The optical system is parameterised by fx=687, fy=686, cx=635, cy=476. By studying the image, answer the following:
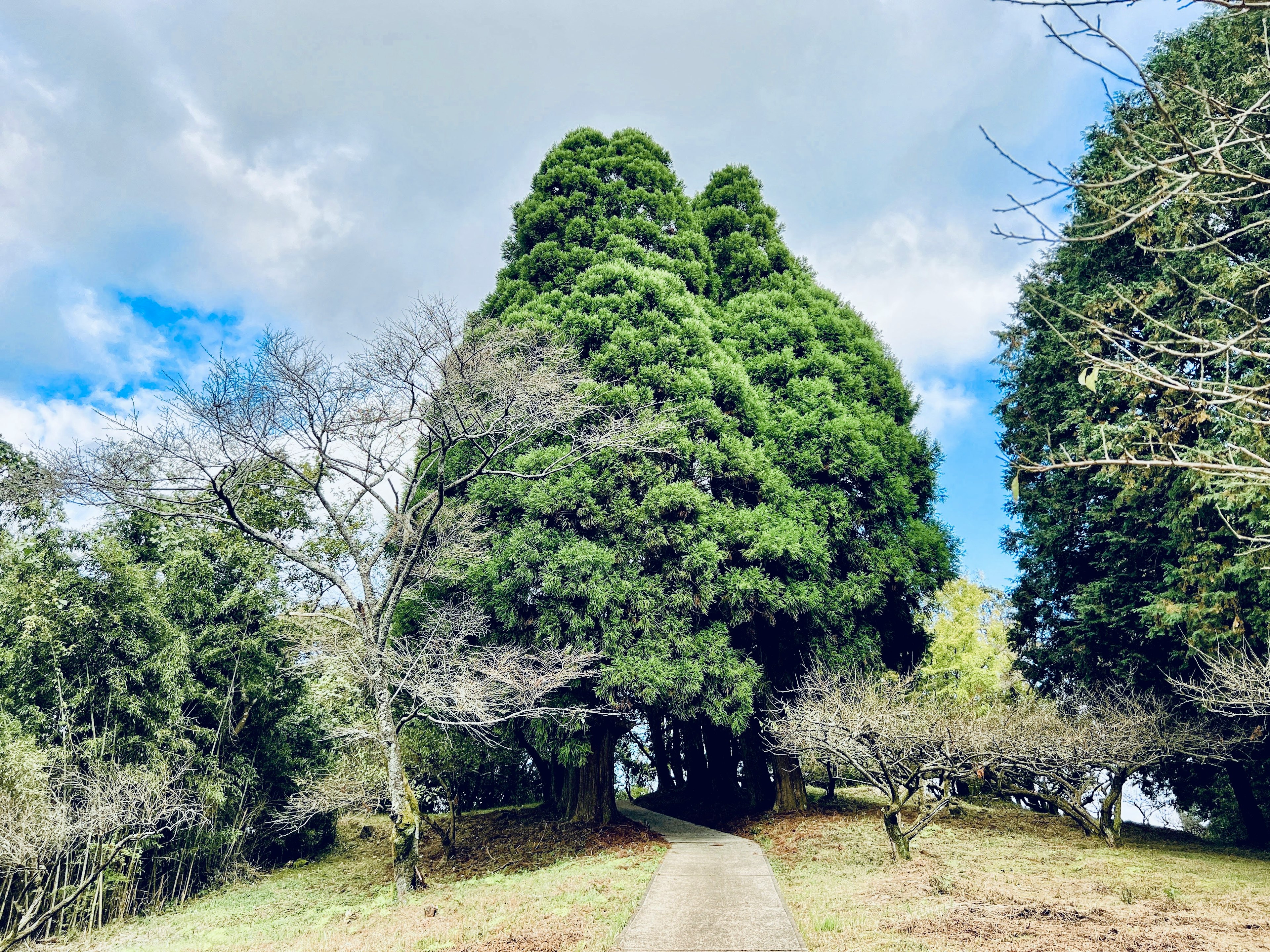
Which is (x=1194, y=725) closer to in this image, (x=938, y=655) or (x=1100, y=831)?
(x=1100, y=831)

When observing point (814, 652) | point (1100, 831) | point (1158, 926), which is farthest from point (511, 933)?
point (1100, 831)

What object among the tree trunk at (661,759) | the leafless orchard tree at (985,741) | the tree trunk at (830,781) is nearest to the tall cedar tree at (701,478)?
the leafless orchard tree at (985,741)

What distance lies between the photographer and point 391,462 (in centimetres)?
1050

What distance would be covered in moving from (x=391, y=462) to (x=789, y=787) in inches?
422

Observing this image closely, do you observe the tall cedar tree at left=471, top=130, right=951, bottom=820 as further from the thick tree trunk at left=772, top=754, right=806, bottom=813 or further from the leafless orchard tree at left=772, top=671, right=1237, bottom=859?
the leafless orchard tree at left=772, top=671, right=1237, bottom=859

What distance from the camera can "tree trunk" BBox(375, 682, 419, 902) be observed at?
9.12m

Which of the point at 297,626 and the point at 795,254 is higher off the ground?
the point at 795,254

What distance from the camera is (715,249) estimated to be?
1664 cm

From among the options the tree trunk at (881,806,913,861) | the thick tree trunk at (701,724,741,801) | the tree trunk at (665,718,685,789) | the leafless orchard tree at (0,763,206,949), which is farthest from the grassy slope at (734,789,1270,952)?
the tree trunk at (665,718,685,789)

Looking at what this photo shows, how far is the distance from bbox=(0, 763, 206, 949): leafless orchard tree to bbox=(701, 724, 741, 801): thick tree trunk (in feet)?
35.8

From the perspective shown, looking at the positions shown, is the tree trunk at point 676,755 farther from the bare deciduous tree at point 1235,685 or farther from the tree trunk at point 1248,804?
the bare deciduous tree at point 1235,685

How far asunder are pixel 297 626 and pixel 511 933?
796cm

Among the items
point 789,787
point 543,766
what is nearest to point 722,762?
point 789,787

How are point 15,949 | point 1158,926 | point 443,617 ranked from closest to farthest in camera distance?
point 1158,926 < point 15,949 < point 443,617
